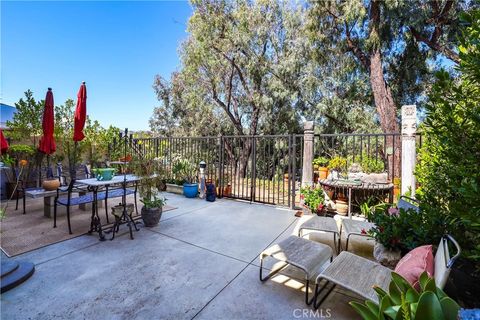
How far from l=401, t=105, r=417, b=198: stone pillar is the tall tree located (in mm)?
2459

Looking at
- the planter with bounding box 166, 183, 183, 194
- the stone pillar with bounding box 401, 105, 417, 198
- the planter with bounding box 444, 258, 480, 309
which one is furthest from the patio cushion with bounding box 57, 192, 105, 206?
the stone pillar with bounding box 401, 105, 417, 198

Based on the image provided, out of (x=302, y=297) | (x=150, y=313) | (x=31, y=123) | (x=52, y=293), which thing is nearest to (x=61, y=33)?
(x=31, y=123)

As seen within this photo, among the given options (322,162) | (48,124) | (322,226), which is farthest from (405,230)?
(48,124)

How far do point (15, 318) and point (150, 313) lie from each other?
3.24ft

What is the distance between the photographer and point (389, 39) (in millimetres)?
7355

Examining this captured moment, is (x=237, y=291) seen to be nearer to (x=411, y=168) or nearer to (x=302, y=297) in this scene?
(x=302, y=297)

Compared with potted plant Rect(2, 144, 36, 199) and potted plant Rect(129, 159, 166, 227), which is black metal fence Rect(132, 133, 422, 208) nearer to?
potted plant Rect(129, 159, 166, 227)

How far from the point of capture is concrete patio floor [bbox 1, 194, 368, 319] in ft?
5.83

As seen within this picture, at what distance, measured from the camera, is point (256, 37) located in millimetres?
9359

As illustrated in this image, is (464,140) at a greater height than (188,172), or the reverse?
(464,140)

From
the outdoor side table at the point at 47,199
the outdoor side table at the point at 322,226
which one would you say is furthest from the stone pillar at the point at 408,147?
the outdoor side table at the point at 47,199

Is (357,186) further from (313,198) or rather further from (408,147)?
(408,147)

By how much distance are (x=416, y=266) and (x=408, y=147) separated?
3.22m

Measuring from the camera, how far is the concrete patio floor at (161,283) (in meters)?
1.78
